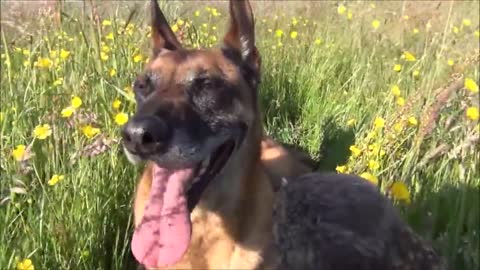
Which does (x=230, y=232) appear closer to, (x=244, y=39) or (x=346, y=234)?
(x=244, y=39)

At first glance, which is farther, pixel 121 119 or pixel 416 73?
pixel 416 73

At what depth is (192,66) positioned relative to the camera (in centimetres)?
308

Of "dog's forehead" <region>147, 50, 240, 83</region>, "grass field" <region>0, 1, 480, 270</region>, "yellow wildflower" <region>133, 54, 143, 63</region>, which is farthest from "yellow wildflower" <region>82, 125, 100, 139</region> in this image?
"yellow wildflower" <region>133, 54, 143, 63</region>

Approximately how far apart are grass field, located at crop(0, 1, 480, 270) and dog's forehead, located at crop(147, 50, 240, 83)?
32 cm

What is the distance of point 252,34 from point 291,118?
1659 millimetres

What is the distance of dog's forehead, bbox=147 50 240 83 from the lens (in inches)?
121

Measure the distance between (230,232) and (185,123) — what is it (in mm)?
568

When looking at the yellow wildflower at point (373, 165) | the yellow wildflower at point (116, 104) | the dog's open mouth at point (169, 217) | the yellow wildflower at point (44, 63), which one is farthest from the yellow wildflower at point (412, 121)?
the yellow wildflower at point (44, 63)

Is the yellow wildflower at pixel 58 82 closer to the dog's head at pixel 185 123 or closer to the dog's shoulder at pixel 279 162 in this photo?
the dog's head at pixel 185 123

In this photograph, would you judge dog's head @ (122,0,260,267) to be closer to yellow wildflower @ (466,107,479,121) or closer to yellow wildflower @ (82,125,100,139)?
yellow wildflower @ (82,125,100,139)

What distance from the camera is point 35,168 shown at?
289 cm

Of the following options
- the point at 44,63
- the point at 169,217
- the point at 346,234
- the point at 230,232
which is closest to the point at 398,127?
the point at 230,232

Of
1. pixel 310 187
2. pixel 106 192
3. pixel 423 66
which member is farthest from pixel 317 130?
pixel 310 187

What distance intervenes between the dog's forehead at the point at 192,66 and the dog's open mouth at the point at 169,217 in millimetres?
411
